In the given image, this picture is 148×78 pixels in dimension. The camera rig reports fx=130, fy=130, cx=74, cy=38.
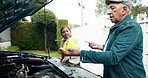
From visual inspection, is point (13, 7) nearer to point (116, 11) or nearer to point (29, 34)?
point (116, 11)

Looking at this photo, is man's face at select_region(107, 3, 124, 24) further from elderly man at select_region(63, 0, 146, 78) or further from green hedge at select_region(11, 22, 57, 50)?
green hedge at select_region(11, 22, 57, 50)

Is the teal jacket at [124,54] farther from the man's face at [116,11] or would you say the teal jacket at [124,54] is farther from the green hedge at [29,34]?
the green hedge at [29,34]

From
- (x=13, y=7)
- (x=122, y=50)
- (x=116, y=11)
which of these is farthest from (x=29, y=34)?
(x=122, y=50)

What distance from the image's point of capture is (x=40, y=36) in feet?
34.9

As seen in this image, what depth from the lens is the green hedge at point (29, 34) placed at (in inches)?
413

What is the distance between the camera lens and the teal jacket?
0.96 m

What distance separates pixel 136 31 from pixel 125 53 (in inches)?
7.7

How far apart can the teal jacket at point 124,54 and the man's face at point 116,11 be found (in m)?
0.04

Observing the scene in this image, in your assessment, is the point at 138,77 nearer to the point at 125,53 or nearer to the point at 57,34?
the point at 125,53

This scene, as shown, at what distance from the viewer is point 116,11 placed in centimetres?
107

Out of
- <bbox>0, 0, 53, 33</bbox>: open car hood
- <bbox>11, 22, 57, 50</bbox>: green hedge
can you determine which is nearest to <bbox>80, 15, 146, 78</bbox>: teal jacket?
<bbox>0, 0, 53, 33</bbox>: open car hood

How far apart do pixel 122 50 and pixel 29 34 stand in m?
10.4

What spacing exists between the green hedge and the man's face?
31.1ft

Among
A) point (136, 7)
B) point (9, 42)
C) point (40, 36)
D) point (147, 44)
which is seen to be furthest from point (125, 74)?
point (136, 7)
